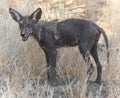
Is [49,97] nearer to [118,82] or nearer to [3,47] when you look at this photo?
[118,82]

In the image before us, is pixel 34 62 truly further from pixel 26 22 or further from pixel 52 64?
pixel 26 22

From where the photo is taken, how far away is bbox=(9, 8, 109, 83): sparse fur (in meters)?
6.14

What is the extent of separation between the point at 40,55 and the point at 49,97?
1264 millimetres

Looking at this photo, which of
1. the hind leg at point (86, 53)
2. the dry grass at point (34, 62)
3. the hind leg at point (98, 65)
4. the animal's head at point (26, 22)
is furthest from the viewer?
the hind leg at point (98, 65)

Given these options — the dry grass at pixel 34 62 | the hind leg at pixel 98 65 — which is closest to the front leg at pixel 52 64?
the dry grass at pixel 34 62

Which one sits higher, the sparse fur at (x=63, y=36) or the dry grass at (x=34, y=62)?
the sparse fur at (x=63, y=36)

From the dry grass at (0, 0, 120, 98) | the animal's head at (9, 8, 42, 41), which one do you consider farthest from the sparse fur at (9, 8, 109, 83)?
the dry grass at (0, 0, 120, 98)

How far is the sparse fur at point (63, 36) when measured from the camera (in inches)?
242

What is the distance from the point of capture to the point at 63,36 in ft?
20.6

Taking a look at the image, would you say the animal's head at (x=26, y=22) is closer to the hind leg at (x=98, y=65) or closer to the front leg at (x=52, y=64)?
the front leg at (x=52, y=64)

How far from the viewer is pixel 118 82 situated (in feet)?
20.0

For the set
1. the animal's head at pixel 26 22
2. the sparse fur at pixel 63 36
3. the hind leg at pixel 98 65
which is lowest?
the hind leg at pixel 98 65

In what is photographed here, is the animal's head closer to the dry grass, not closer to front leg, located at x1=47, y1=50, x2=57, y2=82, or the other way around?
front leg, located at x1=47, y1=50, x2=57, y2=82

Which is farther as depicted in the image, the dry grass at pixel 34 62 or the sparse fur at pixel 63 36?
the sparse fur at pixel 63 36
